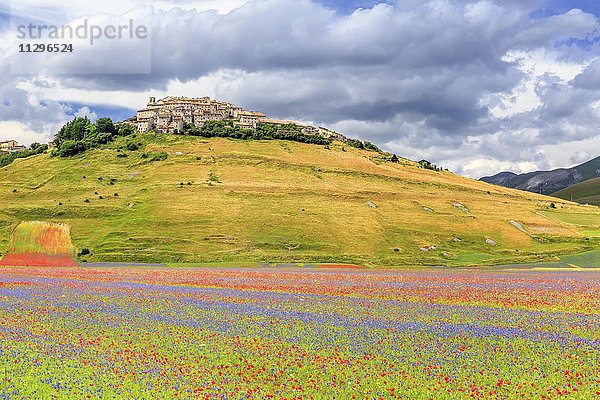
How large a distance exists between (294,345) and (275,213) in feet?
331

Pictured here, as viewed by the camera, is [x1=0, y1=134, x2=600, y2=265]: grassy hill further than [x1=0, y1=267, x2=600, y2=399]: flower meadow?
Yes

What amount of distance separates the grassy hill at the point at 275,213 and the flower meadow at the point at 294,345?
54.6 metres

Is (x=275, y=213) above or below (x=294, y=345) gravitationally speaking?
above

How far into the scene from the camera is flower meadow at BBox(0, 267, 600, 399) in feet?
55.2

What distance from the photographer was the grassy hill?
321 ft

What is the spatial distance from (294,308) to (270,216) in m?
88.5

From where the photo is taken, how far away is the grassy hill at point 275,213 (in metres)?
97.8

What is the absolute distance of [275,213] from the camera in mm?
123062

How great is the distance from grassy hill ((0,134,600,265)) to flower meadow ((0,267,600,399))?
5456 cm

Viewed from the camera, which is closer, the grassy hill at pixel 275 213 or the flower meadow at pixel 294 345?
the flower meadow at pixel 294 345

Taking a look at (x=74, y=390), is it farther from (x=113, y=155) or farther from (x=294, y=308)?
(x=113, y=155)

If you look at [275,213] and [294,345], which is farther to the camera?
[275,213]

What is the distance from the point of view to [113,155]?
630 feet

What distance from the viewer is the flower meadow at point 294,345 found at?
16.8 metres
